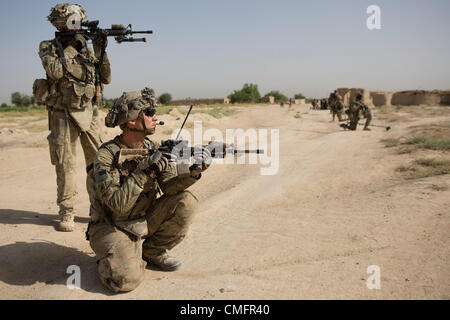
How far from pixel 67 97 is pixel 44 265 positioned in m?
2.03

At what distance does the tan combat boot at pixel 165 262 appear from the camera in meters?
3.26

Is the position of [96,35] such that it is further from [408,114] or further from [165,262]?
[408,114]

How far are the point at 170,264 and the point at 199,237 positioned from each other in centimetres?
81

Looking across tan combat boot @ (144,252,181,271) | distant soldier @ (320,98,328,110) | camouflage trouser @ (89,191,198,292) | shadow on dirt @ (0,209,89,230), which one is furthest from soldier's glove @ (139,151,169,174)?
distant soldier @ (320,98,328,110)

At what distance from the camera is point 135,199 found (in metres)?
2.87

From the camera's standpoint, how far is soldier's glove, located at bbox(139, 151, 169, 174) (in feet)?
9.41

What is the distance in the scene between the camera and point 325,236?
3.77 m

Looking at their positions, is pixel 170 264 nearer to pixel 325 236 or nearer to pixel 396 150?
pixel 325 236

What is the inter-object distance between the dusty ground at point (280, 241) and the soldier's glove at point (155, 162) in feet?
3.36

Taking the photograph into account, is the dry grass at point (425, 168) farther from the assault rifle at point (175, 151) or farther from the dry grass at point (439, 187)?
the assault rifle at point (175, 151)
